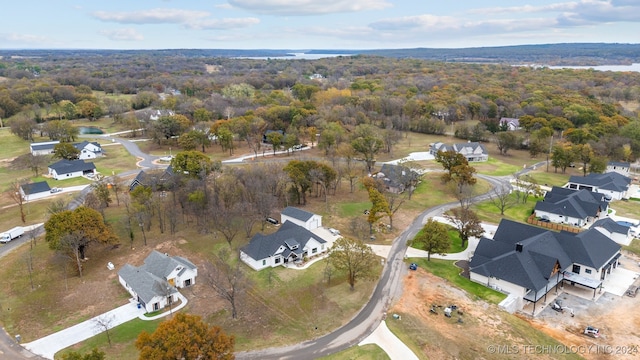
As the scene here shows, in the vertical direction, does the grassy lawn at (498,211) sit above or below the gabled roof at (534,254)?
below

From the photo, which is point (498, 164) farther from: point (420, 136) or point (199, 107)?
point (199, 107)

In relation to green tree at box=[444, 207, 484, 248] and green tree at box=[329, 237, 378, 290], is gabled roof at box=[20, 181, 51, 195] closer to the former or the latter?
green tree at box=[329, 237, 378, 290]

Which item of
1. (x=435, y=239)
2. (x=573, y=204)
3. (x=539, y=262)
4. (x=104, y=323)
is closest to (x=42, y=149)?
(x=104, y=323)

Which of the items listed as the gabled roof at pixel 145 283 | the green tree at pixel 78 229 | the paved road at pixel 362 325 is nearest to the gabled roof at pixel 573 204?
the paved road at pixel 362 325

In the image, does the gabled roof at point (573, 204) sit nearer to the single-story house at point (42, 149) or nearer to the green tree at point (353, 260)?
the green tree at point (353, 260)

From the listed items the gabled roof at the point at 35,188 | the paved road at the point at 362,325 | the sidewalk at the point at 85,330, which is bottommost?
the paved road at the point at 362,325

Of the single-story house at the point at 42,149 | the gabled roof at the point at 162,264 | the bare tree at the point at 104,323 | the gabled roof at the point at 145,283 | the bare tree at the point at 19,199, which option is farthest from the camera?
the single-story house at the point at 42,149

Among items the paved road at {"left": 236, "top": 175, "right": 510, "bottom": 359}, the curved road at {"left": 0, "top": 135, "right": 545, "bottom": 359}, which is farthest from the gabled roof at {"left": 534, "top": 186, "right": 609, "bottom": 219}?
the paved road at {"left": 236, "top": 175, "right": 510, "bottom": 359}
